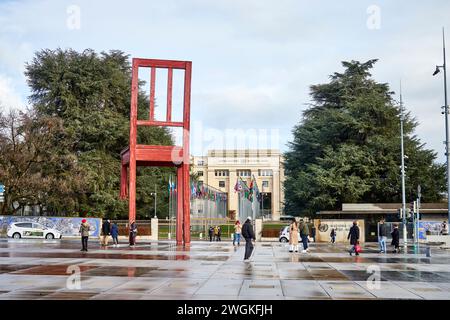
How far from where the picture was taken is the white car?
149 ft

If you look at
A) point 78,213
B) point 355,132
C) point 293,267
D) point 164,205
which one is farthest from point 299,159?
point 293,267

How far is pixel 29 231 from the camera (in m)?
45.8

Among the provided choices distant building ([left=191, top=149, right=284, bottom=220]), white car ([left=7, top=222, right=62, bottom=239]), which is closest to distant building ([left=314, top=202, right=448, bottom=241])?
white car ([left=7, top=222, right=62, bottom=239])

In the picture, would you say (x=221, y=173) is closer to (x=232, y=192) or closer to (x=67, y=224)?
(x=232, y=192)

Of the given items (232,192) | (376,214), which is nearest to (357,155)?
(376,214)

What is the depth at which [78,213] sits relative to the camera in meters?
56.4

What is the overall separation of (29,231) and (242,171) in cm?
8391

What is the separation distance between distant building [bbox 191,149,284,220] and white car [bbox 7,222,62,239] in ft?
253

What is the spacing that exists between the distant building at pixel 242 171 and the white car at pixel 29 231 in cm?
7724

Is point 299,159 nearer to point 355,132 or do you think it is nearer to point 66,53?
point 355,132

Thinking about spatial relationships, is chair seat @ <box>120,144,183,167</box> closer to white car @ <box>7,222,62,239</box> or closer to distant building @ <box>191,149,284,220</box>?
white car @ <box>7,222,62,239</box>

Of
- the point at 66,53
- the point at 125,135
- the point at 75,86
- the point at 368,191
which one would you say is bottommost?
the point at 368,191
